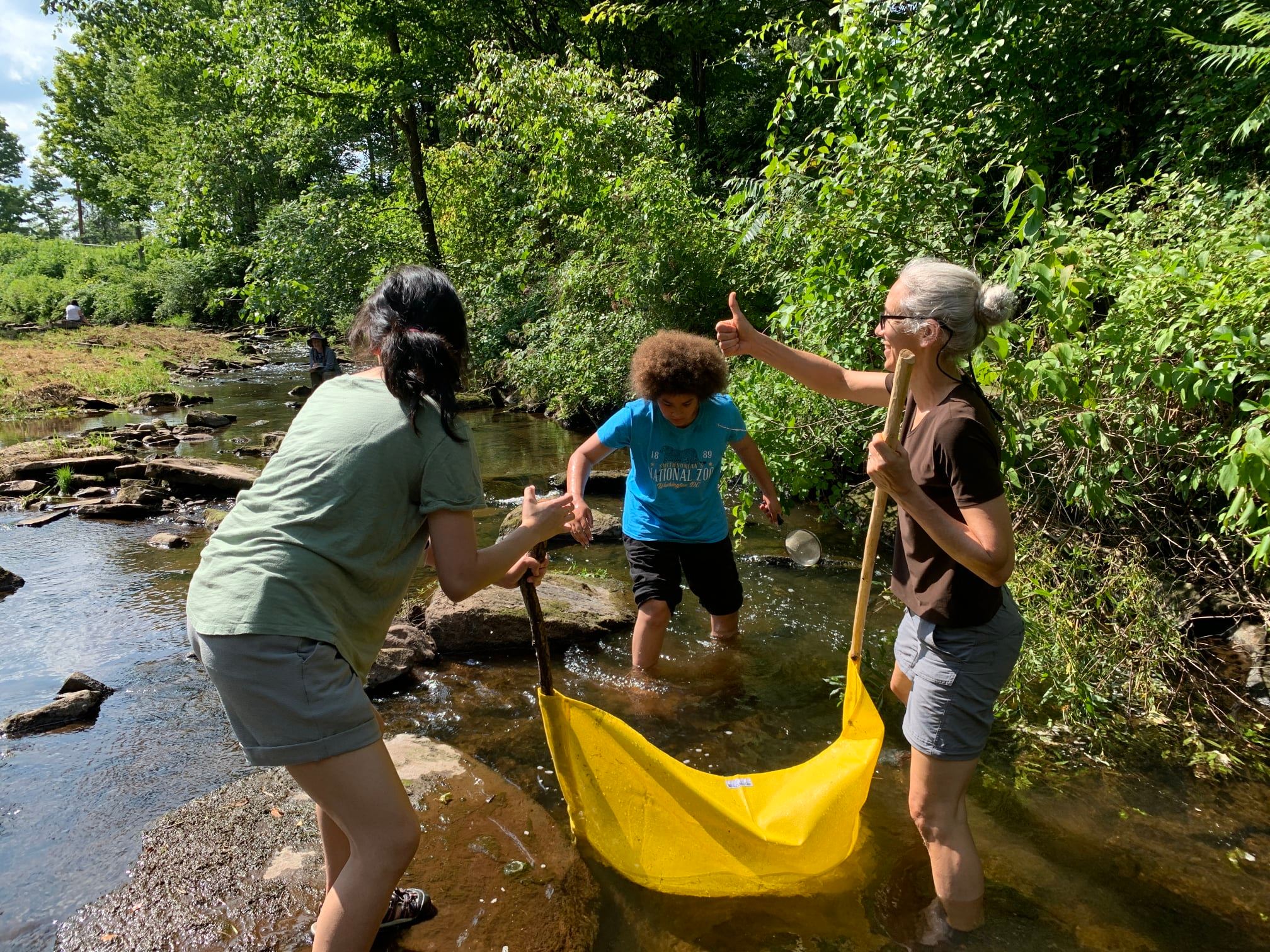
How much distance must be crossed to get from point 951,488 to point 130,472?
11.7m

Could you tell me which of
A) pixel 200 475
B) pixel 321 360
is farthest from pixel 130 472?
pixel 321 360

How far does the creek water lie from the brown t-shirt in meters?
1.25

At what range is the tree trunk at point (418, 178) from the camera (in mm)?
16062

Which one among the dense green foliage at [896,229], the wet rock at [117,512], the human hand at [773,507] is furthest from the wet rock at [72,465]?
the human hand at [773,507]

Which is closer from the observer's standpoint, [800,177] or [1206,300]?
[1206,300]

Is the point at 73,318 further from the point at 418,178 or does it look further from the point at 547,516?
the point at 547,516

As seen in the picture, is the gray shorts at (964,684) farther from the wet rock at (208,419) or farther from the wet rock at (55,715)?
the wet rock at (208,419)

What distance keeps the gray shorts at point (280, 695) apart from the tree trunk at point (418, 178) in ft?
49.2

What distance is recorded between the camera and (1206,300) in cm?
302

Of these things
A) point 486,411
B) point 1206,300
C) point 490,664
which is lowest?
point 486,411

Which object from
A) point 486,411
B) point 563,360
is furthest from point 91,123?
point 563,360

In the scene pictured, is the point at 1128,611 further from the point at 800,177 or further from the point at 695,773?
the point at 800,177

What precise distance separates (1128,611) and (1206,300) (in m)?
1.63

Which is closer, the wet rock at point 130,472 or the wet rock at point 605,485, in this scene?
the wet rock at point 605,485
